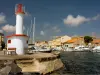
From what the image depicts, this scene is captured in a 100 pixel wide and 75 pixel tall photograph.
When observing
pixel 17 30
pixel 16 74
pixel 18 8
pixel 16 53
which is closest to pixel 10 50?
pixel 16 53

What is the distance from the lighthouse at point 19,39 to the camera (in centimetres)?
3375

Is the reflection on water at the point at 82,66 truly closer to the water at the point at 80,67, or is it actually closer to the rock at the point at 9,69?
the water at the point at 80,67

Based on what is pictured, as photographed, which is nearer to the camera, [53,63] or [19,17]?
[53,63]

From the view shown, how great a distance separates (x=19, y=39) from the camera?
33.9 metres

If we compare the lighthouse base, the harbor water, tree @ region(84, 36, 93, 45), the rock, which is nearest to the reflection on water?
the harbor water

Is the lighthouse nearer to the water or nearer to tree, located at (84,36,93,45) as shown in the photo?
the water

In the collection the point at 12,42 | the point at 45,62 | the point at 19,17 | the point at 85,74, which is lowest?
the point at 85,74

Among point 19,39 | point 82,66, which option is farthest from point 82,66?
point 19,39

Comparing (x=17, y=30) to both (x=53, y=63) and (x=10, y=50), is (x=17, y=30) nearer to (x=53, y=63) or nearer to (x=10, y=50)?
(x=10, y=50)

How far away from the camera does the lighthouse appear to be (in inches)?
1329

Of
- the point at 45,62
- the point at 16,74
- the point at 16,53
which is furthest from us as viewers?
the point at 16,53

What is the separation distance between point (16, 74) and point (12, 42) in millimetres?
11881

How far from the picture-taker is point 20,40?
33938 mm

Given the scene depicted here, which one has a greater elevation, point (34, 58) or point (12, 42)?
point (12, 42)
